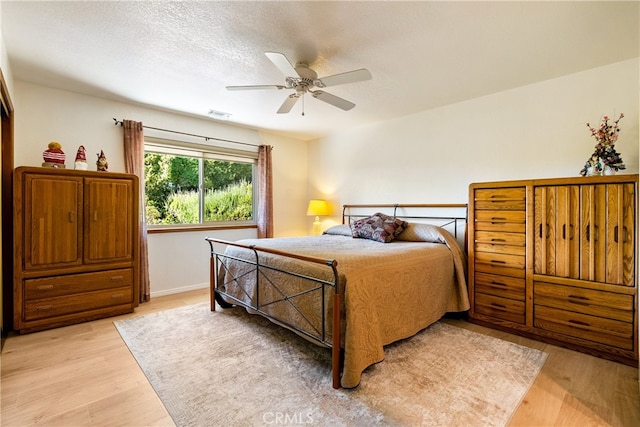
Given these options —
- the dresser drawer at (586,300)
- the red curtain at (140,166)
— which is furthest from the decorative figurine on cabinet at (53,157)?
the dresser drawer at (586,300)

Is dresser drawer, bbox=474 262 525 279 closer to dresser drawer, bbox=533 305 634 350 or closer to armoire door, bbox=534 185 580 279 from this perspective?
armoire door, bbox=534 185 580 279

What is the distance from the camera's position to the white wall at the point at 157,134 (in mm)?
3162

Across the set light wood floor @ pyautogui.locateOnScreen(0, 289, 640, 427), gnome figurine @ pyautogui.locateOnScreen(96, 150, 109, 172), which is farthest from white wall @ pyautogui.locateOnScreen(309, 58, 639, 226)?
gnome figurine @ pyautogui.locateOnScreen(96, 150, 109, 172)

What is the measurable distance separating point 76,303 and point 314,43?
3.38 m

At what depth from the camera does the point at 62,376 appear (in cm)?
208

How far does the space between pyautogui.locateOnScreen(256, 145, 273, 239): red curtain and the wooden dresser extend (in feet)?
10.1

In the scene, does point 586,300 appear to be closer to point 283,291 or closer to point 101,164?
point 283,291

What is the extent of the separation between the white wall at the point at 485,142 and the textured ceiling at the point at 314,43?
0.21m

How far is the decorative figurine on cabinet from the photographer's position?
296 centimetres

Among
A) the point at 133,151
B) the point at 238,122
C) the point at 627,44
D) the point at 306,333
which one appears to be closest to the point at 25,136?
the point at 133,151

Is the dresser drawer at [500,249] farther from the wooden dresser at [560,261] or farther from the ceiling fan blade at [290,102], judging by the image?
the ceiling fan blade at [290,102]

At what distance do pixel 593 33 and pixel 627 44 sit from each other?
44 centimetres

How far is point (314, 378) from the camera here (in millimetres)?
2029

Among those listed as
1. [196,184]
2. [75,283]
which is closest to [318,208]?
[196,184]
